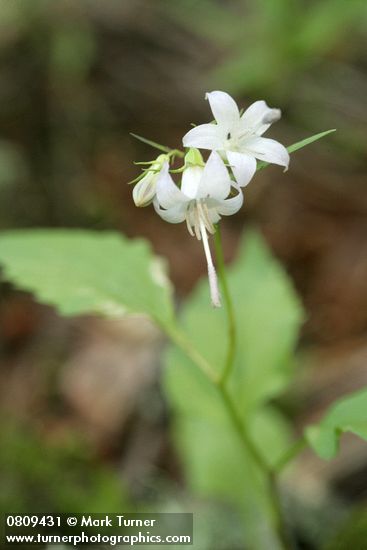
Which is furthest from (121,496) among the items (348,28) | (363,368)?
(348,28)

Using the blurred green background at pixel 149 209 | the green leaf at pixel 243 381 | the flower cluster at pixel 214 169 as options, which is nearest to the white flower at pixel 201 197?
the flower cluster at pixel 214 169

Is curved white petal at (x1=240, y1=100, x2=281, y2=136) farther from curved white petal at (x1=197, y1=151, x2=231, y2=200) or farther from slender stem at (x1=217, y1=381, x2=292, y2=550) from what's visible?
slender stem at (x1=217, y1=381, x2=292, y2=550)

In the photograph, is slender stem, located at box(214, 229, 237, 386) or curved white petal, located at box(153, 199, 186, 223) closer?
curved white petal, located at box(153, 199, 186, 223)

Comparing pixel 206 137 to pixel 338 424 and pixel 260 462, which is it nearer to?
pixel 338 424

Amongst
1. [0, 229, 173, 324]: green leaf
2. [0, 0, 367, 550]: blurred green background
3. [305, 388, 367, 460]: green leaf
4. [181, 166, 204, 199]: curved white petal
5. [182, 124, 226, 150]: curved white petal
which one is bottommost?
[305, 388, 367, 460]: green leaf

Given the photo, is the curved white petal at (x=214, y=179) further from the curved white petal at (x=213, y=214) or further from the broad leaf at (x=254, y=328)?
the broad leaf at (x=254, y=328)

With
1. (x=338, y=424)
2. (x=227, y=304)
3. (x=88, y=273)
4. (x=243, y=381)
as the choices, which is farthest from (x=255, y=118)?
(x=243, y=381)

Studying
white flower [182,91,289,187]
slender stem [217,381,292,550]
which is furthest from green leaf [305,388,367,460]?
white flower [182,91,289,187]

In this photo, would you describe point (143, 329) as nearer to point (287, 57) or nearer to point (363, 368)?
point (363, 368)
